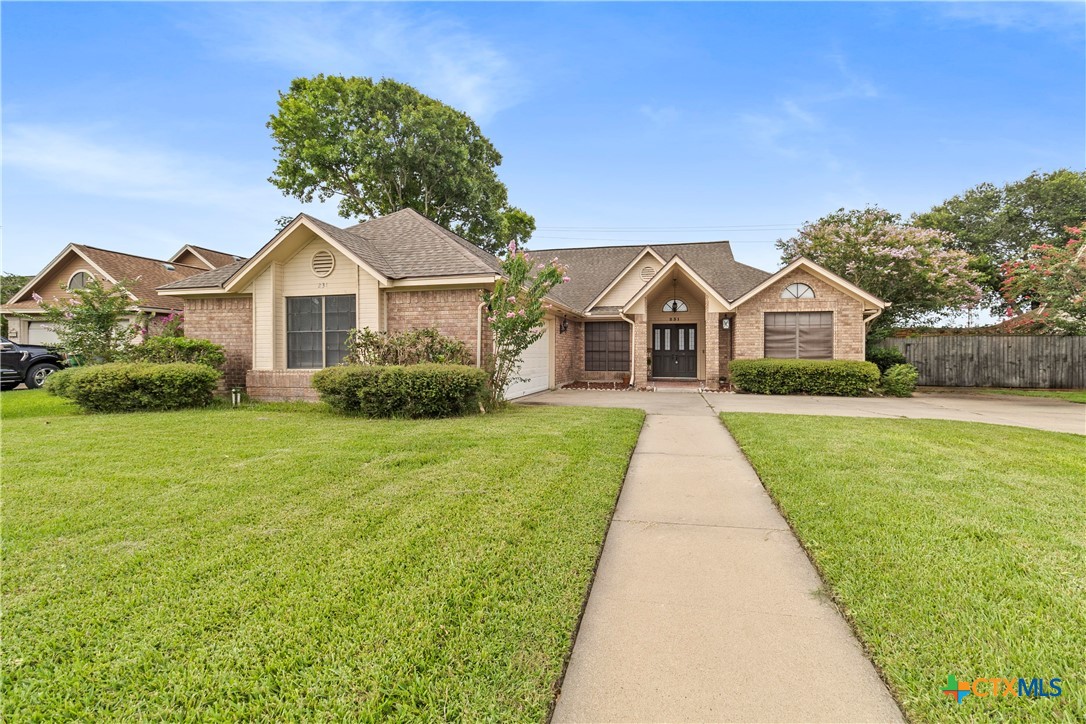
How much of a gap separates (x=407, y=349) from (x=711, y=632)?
8.61 metres

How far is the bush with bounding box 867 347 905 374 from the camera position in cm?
1608

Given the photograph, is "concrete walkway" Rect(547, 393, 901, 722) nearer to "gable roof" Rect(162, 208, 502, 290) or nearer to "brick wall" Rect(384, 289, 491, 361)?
"brick wall" Rect(384, 289, 491, 361)

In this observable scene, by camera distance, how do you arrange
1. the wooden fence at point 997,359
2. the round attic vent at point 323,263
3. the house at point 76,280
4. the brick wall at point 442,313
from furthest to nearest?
the house at point 76,280 < the wooden fence at point 997,359 < the round attic vent at point 323,263 < the brick wall at point 442,313

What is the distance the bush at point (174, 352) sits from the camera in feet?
35.2

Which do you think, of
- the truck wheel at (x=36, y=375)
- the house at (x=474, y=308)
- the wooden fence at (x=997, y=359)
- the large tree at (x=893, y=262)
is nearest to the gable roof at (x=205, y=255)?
the truck wheel at (x=36, y=375)

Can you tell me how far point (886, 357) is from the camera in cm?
1612

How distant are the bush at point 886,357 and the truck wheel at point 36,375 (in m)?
27.2

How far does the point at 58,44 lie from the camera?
8203mm

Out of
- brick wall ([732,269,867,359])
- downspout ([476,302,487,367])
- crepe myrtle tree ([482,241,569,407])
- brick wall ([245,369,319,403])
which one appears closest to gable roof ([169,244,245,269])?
brick wall ([245,369,319,403])

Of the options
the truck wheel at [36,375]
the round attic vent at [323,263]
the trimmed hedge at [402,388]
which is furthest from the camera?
the truck wheel at [36,375]

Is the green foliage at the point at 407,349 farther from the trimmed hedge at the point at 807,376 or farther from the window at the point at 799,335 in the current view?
the window at the point at 799,335

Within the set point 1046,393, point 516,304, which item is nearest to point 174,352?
point 516,304

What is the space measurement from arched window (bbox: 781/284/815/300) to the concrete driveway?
3449 millimetres

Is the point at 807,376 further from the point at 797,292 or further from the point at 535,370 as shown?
the point at 535,370
